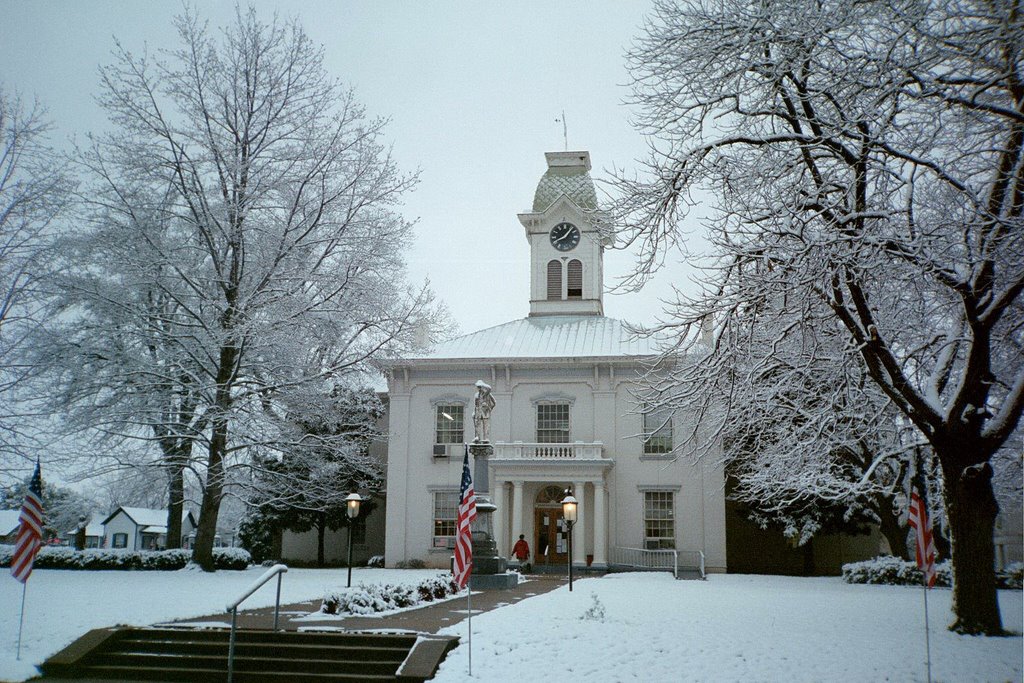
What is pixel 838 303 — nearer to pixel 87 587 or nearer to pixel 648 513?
pixel 87 587

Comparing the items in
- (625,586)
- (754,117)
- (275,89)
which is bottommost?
(625,586)

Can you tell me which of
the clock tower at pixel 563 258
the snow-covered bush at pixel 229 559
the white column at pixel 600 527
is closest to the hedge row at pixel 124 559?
the snow-covered bush at pixel 229 559

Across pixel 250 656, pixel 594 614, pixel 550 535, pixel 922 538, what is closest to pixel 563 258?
pixel 550 535

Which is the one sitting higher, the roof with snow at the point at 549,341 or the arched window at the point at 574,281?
the arched window at the point at 574,281

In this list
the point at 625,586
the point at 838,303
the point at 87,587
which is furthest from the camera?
the point at 625,586

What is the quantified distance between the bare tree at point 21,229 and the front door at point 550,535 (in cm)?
1764

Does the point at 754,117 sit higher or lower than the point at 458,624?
higher

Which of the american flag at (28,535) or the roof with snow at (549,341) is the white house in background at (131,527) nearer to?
the roof with snow at (549,341)

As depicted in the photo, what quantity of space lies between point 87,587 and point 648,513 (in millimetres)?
19672

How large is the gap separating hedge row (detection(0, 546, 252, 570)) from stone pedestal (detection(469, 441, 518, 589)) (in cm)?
829

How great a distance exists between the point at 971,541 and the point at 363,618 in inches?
376

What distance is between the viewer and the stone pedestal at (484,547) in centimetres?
2145

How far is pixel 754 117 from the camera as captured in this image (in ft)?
38.0

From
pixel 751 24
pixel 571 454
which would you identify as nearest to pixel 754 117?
pixel 751 24
